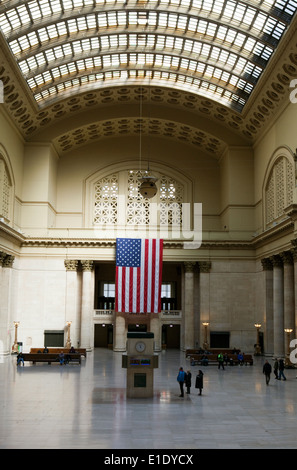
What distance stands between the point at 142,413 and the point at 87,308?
23.0 meters

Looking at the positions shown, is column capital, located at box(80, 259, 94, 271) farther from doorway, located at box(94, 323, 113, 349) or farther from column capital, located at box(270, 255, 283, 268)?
column capital, located at box(270, 255, 283, 268)

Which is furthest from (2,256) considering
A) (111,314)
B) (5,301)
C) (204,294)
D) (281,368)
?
(281,368)

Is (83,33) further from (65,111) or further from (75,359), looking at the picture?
(75,359)

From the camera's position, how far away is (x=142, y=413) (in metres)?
14.8

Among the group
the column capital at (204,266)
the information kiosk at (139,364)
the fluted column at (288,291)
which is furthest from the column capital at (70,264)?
the information kiosk at (139,364)

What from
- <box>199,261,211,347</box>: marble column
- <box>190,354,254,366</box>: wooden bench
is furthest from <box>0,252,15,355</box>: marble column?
<box>199,261,211,347</box>: marble column

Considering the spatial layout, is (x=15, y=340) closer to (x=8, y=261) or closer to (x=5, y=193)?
(x=8, y=261)

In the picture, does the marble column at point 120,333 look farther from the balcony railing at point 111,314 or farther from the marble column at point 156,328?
the marble column at point 156,328

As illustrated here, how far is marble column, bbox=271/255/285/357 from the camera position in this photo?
31.2 m

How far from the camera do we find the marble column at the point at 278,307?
3116 centimetres

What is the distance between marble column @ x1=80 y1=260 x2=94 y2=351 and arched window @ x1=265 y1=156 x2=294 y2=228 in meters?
13.4

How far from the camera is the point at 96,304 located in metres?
45.4
